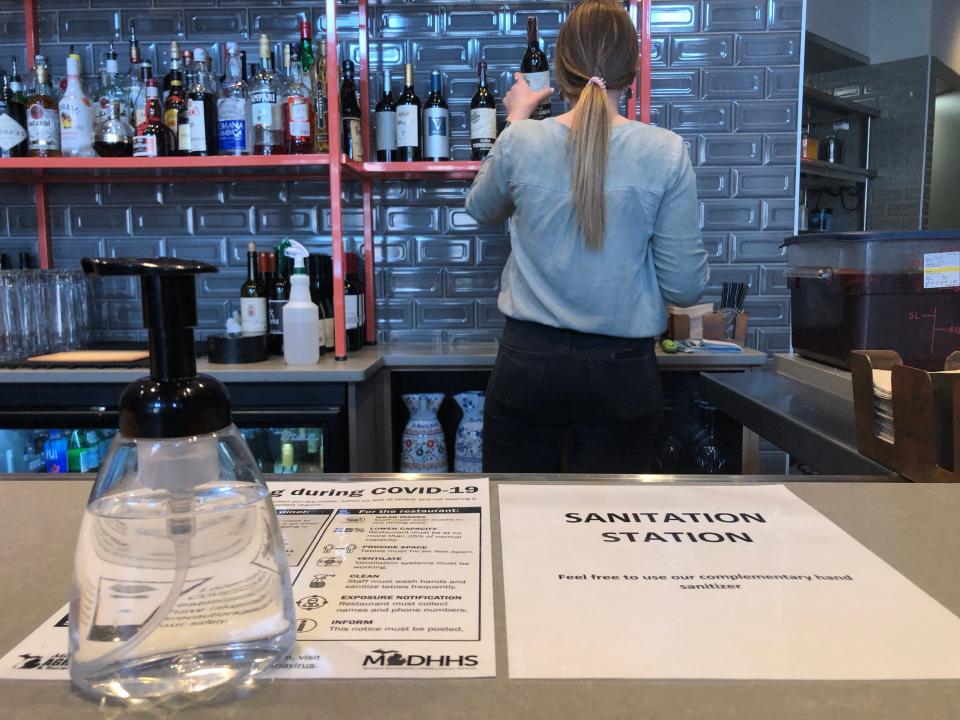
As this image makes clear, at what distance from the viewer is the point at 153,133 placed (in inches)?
87.7

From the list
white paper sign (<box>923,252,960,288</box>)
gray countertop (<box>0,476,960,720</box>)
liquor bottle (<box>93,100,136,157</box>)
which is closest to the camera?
gray countertop (<box>0,476,960,720</box>)

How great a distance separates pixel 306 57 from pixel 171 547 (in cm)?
233

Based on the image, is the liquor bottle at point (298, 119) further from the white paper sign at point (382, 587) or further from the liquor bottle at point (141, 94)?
the white paper sign at point (382, 587)

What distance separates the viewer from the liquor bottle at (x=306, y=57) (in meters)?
2.37

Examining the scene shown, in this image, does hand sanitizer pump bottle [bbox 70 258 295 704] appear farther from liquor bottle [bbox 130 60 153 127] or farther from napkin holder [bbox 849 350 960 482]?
liquor bottle [bbox 130 60 153 127]

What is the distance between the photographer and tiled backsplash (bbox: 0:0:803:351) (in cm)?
263

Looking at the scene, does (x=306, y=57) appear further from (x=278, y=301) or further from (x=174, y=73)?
(x=278, y=301)

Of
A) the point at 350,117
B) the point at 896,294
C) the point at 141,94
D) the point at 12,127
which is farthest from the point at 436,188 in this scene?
the point at 896,294

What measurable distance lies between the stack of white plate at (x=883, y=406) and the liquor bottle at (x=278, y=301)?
172 centimetres

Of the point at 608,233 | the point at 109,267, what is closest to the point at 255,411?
the point at 608,233

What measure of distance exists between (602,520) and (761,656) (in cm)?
22

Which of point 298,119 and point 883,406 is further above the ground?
point 298,119

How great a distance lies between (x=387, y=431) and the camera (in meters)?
2.33

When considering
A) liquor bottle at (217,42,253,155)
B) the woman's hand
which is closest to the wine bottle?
liquor bottle at (217,42,253,155)
